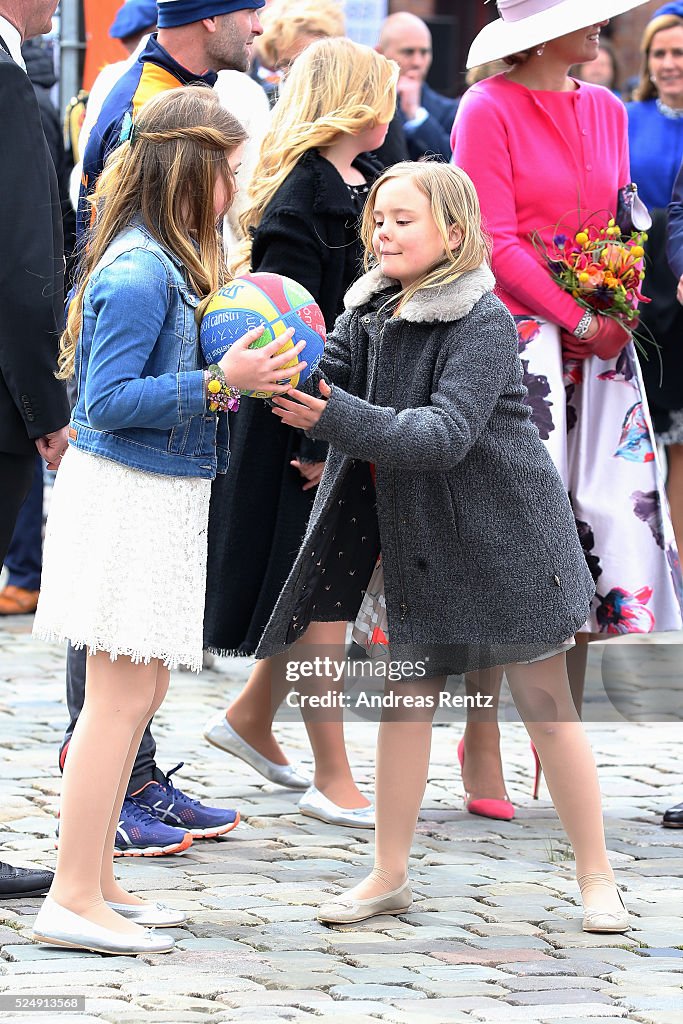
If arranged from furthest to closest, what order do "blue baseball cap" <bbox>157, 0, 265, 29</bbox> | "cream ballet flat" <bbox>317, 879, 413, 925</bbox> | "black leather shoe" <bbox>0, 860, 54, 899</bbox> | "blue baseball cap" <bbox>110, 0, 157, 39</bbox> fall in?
"blue baseball cap" <bbox>110, 0, 157, 39</bbox> < "blue baseball cap" <bbox>157, 0, 265, 29</bbox> < "black leather shoe" <bbox>0, 860, 54, 899</bbox> < "cream ballet flat" <bbox>317, 879, 413, 925</bbox>

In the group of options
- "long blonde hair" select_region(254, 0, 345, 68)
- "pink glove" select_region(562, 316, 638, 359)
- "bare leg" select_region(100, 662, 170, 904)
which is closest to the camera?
"bare leg" select_region(100, 662, 170, 904)

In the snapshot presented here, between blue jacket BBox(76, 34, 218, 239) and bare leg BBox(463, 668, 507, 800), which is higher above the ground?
blue jacket BBox(76, 34, 218, 239)

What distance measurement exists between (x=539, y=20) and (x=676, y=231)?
3.15 ft

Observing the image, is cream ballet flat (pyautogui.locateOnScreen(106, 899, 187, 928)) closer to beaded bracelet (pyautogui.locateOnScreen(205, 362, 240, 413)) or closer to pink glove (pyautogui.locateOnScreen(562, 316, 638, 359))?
beaded bracelet (pyautogui.locateOnScreen(205, 362, 240, 413))

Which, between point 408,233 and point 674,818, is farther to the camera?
point 674,818

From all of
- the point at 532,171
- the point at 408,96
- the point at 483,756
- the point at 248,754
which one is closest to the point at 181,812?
the point at 248,754

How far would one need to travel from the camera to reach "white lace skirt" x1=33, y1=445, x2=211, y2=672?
3473mm

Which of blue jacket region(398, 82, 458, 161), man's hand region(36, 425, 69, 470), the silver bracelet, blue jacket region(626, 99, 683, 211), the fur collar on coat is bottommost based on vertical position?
man's hand region(36, 425, 69, 470)

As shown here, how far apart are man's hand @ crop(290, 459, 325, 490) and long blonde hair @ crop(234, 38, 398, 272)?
703 millimetres

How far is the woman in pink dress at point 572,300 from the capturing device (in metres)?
4.59

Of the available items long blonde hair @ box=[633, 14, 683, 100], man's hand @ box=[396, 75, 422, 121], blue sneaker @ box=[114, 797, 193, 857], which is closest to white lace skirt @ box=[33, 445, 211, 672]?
blue sneaker @ box=[114, 797, 193, 857]

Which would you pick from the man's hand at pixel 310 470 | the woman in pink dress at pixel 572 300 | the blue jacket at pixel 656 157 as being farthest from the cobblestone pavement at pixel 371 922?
the blue jacket at pixel 656 157

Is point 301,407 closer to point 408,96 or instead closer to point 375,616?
point 375,616

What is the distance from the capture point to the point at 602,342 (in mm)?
4637
